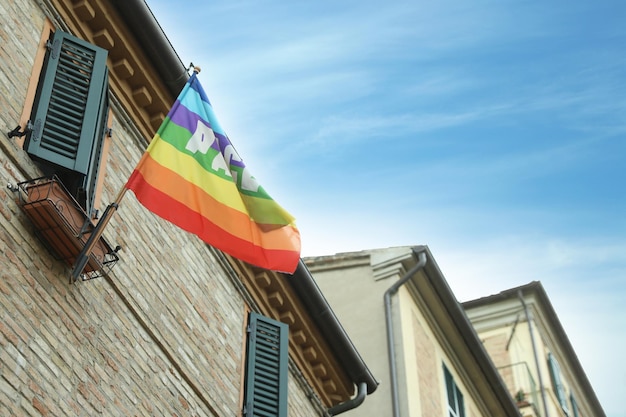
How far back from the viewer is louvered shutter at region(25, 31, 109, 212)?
9289mm

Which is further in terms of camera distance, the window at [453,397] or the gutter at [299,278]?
the window at [453,397]

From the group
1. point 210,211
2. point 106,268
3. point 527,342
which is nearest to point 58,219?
point 106,268

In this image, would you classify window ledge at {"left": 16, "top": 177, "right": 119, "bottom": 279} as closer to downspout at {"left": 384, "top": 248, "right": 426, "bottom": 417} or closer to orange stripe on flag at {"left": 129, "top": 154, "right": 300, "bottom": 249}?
orange stripe on flag at {"left": 129, "top": 154, "right": 300, "bottom": 249}

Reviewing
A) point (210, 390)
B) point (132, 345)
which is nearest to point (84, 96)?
point (132, 345)

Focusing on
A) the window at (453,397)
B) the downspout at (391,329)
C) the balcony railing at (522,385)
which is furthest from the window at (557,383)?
the downspout at (391,329)

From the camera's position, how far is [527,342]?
81.4ft

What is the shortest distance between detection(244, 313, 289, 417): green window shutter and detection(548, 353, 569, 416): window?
1383 cm

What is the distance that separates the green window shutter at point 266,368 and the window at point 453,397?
6.41m

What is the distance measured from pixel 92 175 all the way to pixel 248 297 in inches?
134

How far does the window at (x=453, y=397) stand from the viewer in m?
18.6

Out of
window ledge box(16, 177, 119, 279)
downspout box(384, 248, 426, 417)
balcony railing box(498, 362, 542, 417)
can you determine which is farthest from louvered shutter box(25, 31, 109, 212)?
balcony railing box(498, 362, 542, 417)

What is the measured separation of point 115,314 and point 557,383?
1783 centimetres

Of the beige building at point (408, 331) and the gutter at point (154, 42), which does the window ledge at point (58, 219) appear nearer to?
the gutter at point (154, 42)

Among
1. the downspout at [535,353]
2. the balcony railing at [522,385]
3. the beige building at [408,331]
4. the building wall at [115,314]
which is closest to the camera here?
the building wall at [115,314]
